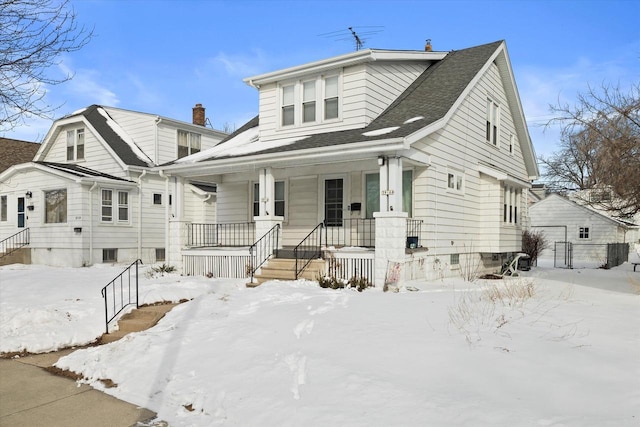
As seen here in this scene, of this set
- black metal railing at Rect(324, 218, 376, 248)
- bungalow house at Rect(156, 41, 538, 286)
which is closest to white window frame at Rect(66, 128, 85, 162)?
bungalow house at Rect(156, 41, 538, 286)

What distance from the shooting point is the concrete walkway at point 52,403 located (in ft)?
16.0

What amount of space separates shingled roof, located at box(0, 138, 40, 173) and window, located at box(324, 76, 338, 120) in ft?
69.2

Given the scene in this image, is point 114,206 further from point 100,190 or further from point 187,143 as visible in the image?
point 187,143

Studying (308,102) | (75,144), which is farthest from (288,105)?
(75,144)

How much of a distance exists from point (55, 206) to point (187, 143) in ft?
21.2

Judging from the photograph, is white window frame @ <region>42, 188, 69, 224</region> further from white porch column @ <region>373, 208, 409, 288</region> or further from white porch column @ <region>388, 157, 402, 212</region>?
white porch column @ <region>388, 157, 402, 212</region>

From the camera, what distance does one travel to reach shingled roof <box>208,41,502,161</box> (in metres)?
12.0

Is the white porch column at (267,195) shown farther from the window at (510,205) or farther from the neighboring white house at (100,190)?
the neighboring white house at (100,190)

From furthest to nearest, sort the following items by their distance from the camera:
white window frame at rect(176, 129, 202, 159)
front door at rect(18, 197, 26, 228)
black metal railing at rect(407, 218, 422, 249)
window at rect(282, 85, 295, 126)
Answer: white window frame at rect(176, 129, 202, 159) → front door at rect(18, 197, 26, 228) → window at rect(282, 85, 295, 126) → black metal railing at rect(407, 218, 422, 249)

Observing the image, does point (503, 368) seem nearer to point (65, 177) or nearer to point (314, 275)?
point (314, 275)

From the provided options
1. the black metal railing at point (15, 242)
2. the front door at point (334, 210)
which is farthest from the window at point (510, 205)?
the black metal railing at point (15, 242)

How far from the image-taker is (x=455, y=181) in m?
14.0

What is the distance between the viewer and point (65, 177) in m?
19.2

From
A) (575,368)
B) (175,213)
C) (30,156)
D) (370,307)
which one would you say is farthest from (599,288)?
(30,156)
